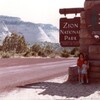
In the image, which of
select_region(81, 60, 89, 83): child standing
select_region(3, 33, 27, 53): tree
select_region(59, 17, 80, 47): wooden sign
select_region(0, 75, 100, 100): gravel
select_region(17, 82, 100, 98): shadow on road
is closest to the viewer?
select_region(0, 75, 100, 100): gravel

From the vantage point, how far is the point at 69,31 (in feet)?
55.0

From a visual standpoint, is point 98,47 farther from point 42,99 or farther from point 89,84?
point 42,99

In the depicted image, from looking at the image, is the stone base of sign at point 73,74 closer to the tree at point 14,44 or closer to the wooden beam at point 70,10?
the wooden beam at point 70,10

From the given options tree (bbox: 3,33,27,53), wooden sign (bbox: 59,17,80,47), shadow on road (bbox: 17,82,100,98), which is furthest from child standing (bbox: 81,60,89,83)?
tree (bbox: 3,33,27,53)

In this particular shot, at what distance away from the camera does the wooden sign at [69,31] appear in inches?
656

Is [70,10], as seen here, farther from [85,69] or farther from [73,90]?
[73,90]

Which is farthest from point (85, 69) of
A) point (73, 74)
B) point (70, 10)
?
point (70, 10)

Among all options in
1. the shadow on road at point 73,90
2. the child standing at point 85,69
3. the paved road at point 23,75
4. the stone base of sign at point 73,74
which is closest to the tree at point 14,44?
the paved road at point 23,75

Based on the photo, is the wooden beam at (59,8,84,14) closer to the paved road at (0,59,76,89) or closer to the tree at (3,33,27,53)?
the paved road at (0,59,76,89)

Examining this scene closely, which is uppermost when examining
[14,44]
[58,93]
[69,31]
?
[69,31]

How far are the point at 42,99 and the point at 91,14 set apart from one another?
5.32m

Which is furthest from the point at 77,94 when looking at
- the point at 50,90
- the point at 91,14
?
the point at 91,14

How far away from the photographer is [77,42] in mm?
16875

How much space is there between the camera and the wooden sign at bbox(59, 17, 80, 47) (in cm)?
1667
